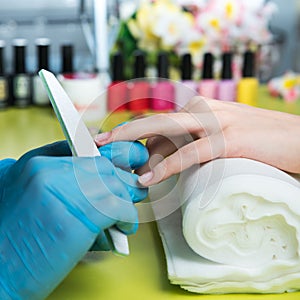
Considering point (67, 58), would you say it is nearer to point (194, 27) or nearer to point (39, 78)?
point (39, 78)

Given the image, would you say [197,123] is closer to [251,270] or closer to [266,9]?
[251,270]

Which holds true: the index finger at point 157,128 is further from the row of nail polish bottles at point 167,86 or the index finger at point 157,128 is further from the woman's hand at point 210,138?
the row of nail polish bottles at point 167,86

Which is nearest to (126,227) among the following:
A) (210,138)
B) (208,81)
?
(210,138)

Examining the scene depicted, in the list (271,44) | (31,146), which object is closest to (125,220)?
(31,146)

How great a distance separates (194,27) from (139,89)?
25 centimetres

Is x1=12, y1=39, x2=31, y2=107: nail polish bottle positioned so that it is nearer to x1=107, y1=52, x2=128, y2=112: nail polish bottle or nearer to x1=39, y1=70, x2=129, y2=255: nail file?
x1=107, y1=52, x2=128, y2=112: nail polish bottle

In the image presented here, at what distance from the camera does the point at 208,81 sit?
1.47 metres

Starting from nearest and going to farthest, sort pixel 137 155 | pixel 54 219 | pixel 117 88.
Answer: pixel 54 219, pixel 137 155, pixel 117 88

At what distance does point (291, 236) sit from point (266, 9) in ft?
3.44

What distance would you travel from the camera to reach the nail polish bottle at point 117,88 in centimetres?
136

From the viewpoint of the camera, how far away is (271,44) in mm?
1725

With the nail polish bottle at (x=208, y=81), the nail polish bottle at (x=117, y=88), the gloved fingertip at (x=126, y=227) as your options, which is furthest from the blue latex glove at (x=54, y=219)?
the nail polish bottle at (x=208, y=81)

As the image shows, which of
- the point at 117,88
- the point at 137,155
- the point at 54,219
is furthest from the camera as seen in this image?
the point at 117,88

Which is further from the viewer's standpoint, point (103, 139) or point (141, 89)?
point (141, 89)
